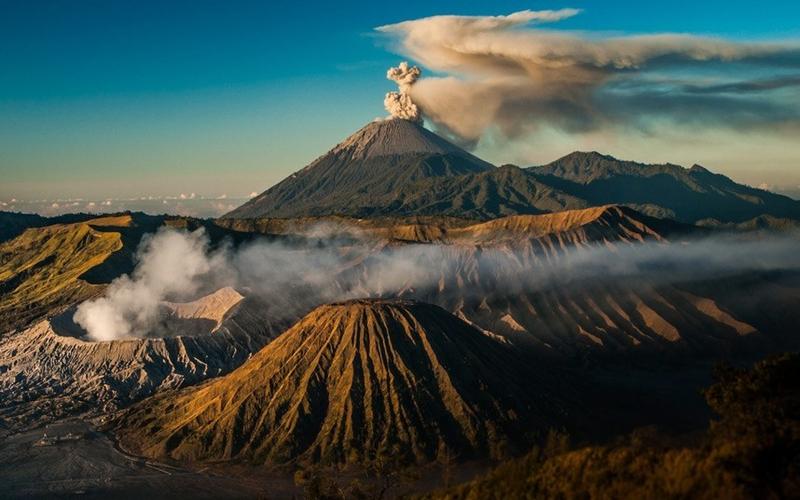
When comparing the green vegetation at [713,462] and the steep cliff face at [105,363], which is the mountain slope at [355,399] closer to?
the steep cliff face at [105,363]

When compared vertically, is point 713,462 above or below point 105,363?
above

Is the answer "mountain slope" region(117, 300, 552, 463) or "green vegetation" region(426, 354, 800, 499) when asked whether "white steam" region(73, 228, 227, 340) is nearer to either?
"mountain slope" region(117, 300, 552, 463)

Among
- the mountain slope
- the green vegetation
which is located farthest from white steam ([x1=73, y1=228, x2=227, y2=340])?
the green vegetation

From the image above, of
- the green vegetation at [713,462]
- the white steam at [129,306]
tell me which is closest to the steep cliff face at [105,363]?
the white steam at [129,306]

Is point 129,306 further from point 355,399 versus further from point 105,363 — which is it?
point 355,399

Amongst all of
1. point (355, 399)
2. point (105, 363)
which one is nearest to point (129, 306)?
point (105, 363)
